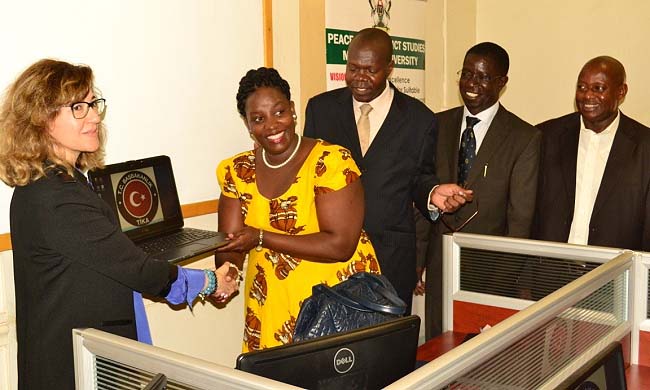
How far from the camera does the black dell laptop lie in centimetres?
249

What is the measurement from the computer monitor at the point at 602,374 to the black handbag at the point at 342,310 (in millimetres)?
444

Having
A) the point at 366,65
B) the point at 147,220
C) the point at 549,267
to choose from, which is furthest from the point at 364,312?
the point at 366,65

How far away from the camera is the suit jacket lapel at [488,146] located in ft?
10.7

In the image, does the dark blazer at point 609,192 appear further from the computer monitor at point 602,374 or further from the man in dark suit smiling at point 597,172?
the computer monitor at point 602,374

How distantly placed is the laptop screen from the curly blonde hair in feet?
1.97

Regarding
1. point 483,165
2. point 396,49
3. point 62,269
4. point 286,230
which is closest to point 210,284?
point 286,230

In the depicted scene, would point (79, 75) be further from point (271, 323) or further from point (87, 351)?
point (271, 323)

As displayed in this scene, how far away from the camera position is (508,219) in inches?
128

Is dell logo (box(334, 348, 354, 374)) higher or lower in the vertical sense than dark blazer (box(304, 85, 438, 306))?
lower

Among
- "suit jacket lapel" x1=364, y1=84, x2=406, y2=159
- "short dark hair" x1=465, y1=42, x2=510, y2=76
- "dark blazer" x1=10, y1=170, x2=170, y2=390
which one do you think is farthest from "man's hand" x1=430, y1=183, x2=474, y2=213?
"dark blazer" x1=10, y1=170, x2=170, y2=390

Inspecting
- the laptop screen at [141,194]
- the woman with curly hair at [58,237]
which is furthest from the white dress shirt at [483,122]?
the woman with curly hair at [58,237]

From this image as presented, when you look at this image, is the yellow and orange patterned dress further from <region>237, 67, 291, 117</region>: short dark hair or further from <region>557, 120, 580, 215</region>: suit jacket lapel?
<region>557, 120, 580, 215</region>: suit jacket lapel

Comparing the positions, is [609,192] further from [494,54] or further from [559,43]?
[559,43]

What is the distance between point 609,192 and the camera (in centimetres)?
315
